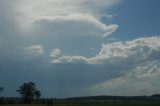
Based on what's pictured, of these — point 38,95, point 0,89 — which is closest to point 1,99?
point 0,89

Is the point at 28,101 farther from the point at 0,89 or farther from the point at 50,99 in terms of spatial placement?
the point at 50,99

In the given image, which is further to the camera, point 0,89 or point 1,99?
point 0,89

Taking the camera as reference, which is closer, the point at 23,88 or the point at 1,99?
the point at 1,99

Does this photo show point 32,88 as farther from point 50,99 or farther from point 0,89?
Answer: point 50,99

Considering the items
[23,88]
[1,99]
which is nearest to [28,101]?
[23,88]

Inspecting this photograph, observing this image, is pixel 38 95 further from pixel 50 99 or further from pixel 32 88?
pixel 50 99

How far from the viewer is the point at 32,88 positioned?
170 m

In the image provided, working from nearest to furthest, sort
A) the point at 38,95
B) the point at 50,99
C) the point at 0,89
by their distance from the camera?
the point at 50,99
the point at 0,89
the point at 38,95

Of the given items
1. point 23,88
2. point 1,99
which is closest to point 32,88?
point 23,88

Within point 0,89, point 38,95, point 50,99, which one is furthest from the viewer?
point 38,95

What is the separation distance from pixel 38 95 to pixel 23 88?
37.5 feet

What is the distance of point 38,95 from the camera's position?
177 metres

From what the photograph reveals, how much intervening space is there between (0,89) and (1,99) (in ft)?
44.9

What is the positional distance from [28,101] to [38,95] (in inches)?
434
